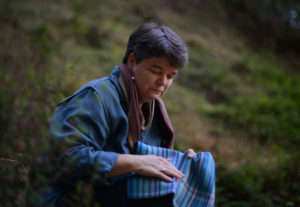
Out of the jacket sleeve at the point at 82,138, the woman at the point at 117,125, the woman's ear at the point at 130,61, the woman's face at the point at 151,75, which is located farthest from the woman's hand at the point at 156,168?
the woman's ear at the point at 130,61

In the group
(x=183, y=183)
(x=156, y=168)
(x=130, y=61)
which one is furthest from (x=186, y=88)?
(x=156, y=168)

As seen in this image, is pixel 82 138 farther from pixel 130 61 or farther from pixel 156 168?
pixel 130 61

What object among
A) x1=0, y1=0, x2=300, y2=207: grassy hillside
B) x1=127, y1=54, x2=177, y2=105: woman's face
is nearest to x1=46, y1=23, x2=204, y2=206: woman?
x1=127, y1=54, x2=177, y2=105: woman's face

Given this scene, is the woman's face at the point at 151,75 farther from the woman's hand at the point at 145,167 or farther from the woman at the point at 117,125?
the woman's hand at the point at 145,167

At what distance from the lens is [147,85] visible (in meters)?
1.83

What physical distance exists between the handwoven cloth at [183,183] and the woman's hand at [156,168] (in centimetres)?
3

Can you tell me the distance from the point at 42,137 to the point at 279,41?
1778cm

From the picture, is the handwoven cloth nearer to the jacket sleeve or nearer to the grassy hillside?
the jacket sleeve

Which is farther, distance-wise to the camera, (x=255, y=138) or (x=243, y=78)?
(x=243, y=78)

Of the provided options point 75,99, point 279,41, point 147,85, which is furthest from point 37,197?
point 279,41

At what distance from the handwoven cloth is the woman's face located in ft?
1.32

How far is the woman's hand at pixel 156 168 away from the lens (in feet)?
4.98

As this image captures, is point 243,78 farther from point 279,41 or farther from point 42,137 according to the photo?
point 42,137

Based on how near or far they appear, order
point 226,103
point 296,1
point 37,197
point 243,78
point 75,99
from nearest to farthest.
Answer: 1. point 37,197
2. point 75,99
3. point 226,103
4. point 243,78
5. point 296,1
